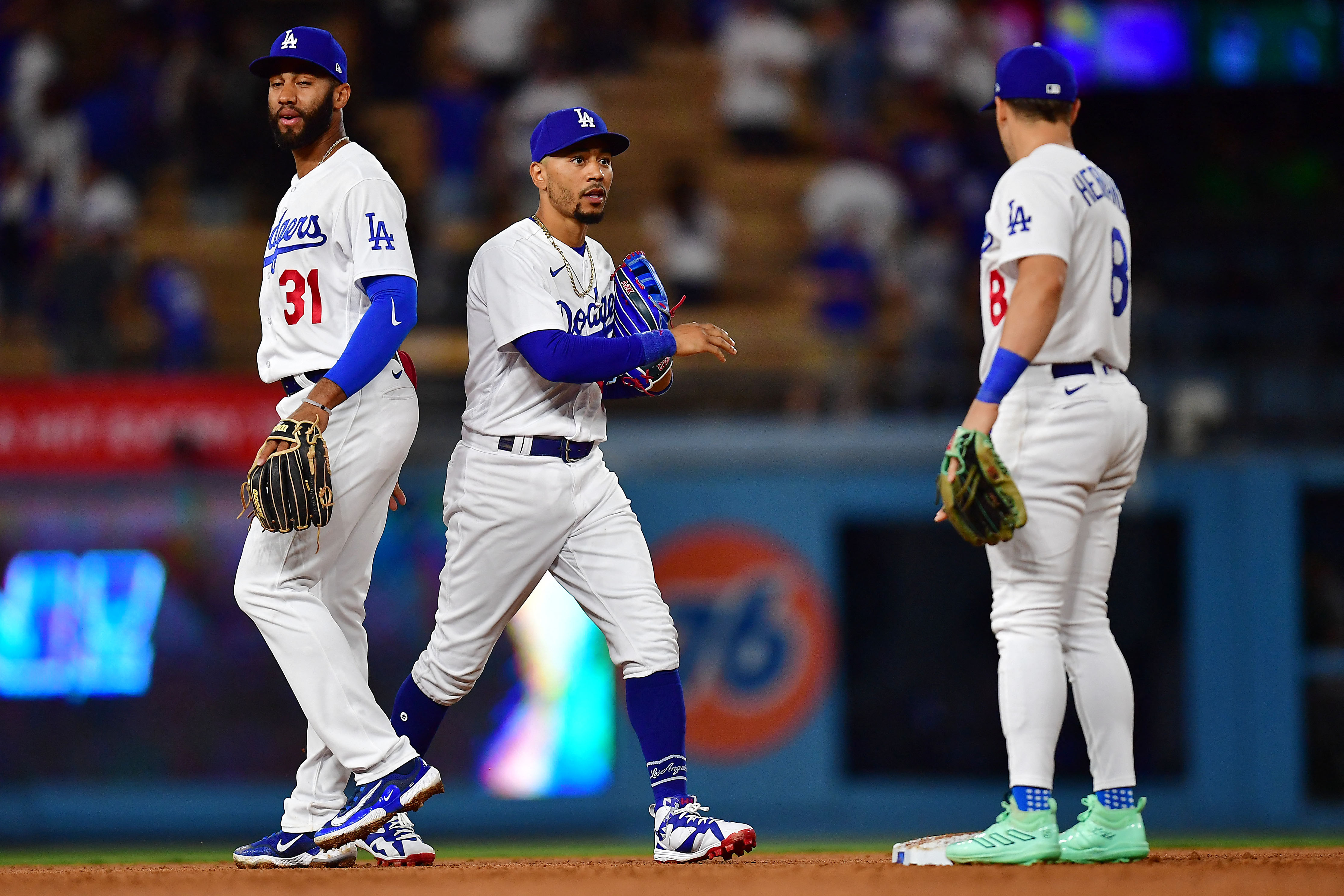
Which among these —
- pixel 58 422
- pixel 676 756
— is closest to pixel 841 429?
pixel 58 422

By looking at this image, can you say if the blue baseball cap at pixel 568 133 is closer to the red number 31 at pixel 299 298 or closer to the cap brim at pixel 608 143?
the cap brim at pixel 608 143

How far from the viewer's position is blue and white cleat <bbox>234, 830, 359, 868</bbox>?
14.6ft

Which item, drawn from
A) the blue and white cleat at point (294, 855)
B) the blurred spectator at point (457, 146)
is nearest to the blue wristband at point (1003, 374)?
the blue and white cleat at point (294, 855)

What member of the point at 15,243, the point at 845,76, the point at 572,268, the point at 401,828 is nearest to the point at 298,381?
the point at 572,268

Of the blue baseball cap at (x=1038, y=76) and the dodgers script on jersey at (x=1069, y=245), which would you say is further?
the blue baseball cap at (x=1038, y=76)

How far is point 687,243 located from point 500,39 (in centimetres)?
303

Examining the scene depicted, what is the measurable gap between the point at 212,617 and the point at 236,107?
380cm

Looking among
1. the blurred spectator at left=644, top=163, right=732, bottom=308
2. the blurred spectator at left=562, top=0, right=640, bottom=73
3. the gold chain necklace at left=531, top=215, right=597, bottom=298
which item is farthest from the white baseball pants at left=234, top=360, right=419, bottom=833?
the blurred spectator at left=562, top=0, right=640, bottom=73

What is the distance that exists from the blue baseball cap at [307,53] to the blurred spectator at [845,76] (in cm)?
775

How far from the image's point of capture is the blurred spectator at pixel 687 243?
1052 centimetres

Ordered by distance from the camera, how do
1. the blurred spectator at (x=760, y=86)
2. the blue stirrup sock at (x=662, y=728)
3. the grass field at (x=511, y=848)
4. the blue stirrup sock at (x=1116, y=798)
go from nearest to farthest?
the blue stirrup sock at (x=1116, y=798) < the blue stirrup sock at (x=662, y=728) < the grass field at (x=511, y=848) < the blurred spectator at (x=760, y=86)

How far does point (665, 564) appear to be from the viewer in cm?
975

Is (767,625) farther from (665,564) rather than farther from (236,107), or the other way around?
(236,107)

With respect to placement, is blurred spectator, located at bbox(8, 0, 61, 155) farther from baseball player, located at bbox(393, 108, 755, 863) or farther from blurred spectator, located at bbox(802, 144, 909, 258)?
baseball player, located at bbox(393, 108, 755, 863)
